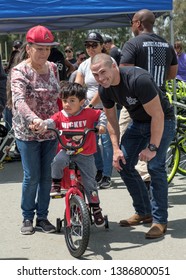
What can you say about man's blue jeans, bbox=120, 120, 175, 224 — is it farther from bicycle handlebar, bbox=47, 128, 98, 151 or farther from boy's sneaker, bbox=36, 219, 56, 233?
boy's sneaker, bbox=36, 219, 56, 233

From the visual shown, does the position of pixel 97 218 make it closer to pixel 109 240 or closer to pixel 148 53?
pixel 109 240

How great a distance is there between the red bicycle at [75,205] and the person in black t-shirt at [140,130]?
45cm

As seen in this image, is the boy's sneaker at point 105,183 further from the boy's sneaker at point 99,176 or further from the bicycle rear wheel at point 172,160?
the bicycle rear wheel at point 172,160

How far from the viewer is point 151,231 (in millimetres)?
4648

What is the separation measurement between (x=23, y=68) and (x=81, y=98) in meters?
0.58

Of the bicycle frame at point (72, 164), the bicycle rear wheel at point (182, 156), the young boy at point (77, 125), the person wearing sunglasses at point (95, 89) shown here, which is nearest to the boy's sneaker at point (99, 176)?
the person wearing sunglasses at point (95, 89)

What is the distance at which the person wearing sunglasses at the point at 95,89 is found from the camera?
6.40 meters

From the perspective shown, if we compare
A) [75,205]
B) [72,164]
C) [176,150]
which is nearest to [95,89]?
Answer: [176,150]

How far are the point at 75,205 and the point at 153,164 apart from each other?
833mm
